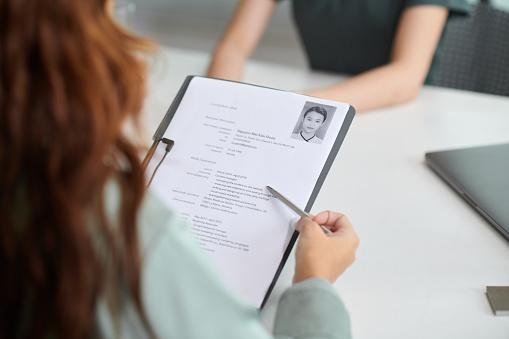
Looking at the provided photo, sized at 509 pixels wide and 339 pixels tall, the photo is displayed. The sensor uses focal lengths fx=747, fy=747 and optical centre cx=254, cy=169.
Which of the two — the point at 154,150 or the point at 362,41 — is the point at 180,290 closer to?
the point at 154,150

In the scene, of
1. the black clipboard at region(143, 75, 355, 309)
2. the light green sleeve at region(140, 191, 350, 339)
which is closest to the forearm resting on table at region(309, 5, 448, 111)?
the black clipboard at region(143, 75, 355, 309)

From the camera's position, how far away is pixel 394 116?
4.50ft

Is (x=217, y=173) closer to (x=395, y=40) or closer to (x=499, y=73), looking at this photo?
(x=395, y=40)

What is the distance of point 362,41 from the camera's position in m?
1.69

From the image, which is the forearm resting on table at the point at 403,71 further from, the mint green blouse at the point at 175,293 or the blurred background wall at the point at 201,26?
the blurred background wall at the point at 201,26

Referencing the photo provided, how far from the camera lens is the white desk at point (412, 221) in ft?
2.80

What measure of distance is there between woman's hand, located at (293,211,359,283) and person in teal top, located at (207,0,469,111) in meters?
0.52

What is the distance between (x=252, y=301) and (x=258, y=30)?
97cm

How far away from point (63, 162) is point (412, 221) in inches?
25.2

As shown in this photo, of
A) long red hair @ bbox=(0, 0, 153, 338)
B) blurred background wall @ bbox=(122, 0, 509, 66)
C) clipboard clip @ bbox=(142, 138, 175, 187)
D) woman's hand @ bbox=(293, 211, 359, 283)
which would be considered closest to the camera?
long red hair @ bbox=(0, 0, 153, 338)

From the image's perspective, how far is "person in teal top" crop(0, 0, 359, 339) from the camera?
1.62 ft

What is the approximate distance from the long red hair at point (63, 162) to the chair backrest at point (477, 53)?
123cm

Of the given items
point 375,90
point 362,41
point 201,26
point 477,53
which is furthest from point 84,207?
point 201,26

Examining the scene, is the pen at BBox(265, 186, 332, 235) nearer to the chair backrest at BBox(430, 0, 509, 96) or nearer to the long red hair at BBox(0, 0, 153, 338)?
the long red hair at BBox(0, 0, 153, 338)
